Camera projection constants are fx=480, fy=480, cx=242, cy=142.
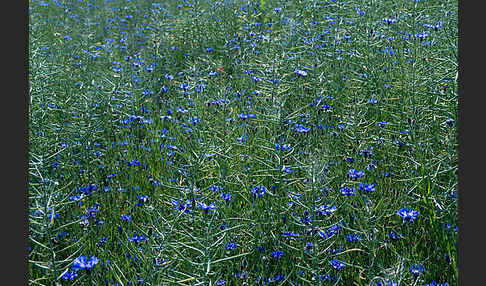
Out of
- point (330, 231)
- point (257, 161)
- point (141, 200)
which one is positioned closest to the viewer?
point (330, 231)

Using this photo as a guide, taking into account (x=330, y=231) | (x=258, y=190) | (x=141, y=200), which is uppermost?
(x=330, y=231)

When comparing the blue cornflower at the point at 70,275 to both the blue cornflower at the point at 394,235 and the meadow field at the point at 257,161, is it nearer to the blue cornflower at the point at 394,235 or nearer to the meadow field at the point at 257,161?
the meadow field at the point at 257,161

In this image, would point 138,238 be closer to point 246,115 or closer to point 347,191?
point 347,191

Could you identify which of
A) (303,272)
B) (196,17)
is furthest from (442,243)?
(196,17)

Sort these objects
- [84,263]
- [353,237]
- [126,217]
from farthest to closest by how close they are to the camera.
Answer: [126,217] → [353,237] → [84,263]

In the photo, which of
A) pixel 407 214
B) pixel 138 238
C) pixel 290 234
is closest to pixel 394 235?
pixel 407 214

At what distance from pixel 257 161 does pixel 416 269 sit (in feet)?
3.62

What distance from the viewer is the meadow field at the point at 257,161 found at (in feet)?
6.66

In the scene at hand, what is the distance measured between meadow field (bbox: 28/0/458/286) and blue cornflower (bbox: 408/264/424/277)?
14mm

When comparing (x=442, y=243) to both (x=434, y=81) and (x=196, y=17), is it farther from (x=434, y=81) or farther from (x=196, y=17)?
(x=196, y=17)

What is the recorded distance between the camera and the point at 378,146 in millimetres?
2990

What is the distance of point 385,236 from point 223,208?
0.79 meters

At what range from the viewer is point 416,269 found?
6.55 feet

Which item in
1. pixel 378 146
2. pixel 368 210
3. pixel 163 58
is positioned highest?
pixel 368 210
